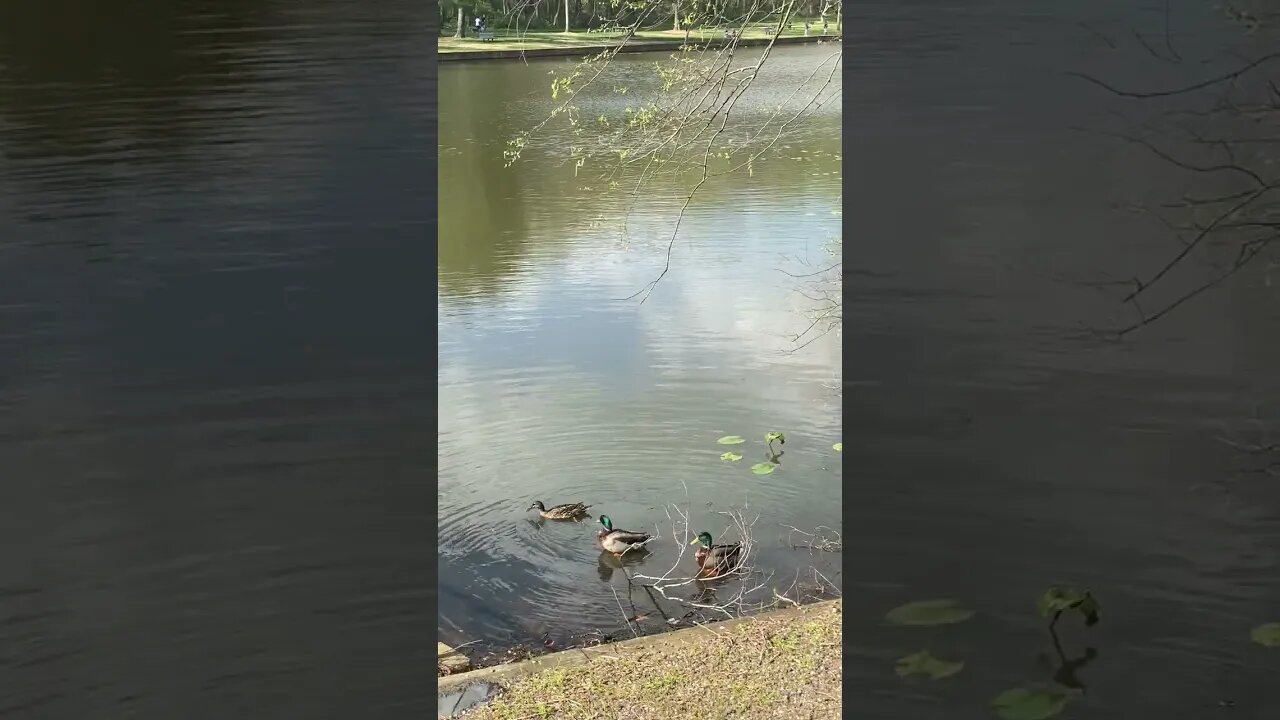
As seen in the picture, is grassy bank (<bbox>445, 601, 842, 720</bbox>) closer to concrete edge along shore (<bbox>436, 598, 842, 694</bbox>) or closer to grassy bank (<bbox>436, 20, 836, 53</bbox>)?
concrete edge along shore (<bbox>436, 598, 842, 694</bbox>)

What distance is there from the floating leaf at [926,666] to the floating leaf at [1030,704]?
0.17ft

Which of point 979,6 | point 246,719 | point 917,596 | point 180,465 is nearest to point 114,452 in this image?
point 180,465

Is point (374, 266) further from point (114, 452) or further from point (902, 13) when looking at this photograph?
point (902, 13)

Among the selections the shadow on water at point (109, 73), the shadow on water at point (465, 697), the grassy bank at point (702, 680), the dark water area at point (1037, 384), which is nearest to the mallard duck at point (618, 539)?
the grassy bank at point (702, 680)

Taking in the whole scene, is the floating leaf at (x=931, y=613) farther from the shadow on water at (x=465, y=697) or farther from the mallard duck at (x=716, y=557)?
the mallard duck at (x=716, y=557)

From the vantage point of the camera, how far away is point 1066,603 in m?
1.03

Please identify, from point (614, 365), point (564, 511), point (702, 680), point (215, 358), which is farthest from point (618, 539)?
point (215, 358)

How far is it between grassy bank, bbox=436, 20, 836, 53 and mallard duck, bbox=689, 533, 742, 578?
1.74 m

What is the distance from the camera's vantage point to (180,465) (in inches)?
36.7

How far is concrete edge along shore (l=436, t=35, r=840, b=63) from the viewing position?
3.37 m

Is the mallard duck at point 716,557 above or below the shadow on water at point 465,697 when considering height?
above

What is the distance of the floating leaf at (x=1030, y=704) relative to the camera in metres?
→ 1.02

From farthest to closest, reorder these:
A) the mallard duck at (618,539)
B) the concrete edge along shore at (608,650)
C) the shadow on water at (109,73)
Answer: the mallard duck at (618,539) < the concrete edge along shore at (608,650) < the shadow on water at (109,73)

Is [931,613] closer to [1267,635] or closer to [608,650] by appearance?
[1267,635]
